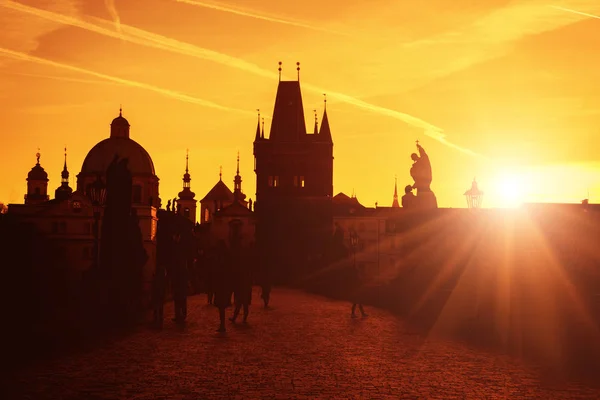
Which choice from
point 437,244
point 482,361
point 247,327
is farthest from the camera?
point 437,244

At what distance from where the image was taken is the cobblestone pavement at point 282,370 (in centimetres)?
1329

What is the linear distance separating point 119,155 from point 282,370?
268 ft

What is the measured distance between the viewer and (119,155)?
94.4 m

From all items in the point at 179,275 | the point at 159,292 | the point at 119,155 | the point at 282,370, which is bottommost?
the point at 282,370

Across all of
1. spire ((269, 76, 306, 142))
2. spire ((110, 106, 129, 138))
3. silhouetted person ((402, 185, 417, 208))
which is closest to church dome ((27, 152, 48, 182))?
spire ((110, 106, 129, 138))

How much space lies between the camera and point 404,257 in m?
48.5

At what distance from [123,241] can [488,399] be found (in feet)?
55.7

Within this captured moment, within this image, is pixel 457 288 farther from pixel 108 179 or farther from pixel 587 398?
pixel 587 398

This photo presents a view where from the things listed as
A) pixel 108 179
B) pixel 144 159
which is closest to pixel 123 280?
pixel 108 179

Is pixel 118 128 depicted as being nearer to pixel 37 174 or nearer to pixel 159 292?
pixel 37 174

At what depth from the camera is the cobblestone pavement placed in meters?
13.3

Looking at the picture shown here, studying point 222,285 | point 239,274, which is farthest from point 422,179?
point 222,285

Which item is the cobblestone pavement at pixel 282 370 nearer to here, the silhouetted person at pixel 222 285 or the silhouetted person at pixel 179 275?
the silhouetted person at pixel 222 285

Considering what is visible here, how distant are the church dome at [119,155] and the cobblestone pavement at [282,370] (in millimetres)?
73628
